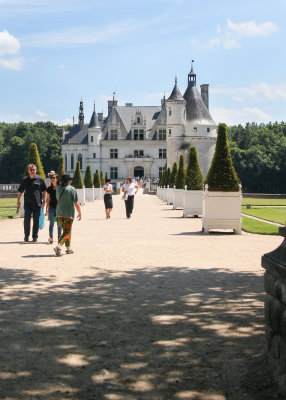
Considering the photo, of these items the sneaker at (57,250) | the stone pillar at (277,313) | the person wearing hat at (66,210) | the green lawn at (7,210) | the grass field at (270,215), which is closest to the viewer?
the stone pillar at (277,313)

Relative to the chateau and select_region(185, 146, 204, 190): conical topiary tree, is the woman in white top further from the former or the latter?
the chateau

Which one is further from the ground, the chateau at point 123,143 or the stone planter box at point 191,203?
the chateau at point 123,143

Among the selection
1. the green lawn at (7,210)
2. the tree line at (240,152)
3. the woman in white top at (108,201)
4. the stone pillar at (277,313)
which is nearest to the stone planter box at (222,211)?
the woman in white top at (108,201)

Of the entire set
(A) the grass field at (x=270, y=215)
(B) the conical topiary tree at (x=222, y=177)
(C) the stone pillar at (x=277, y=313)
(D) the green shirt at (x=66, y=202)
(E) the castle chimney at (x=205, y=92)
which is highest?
Answer: (E) the castle chimney at (x=205, y=92)

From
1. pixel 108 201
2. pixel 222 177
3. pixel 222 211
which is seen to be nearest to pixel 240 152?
pixel 108 201

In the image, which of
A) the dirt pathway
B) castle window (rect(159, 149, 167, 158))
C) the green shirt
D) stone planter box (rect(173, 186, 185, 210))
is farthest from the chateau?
the dirt pathway

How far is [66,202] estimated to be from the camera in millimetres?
10336

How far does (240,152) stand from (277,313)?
265 feet

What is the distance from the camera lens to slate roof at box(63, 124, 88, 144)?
3659 inches

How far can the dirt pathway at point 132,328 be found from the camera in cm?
356

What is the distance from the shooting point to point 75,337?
4617 millimetres

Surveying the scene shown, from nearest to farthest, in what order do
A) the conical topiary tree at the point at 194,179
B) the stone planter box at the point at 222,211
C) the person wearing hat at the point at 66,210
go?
the person wearing hat at the point at 66,210, the stone planter box at the point at 222,211, the conical topiary tree at the point at 194,179

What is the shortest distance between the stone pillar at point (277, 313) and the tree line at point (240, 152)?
72.4 m

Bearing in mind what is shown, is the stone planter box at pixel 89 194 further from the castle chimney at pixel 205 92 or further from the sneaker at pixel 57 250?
the castle chimney at pixel 205 92
